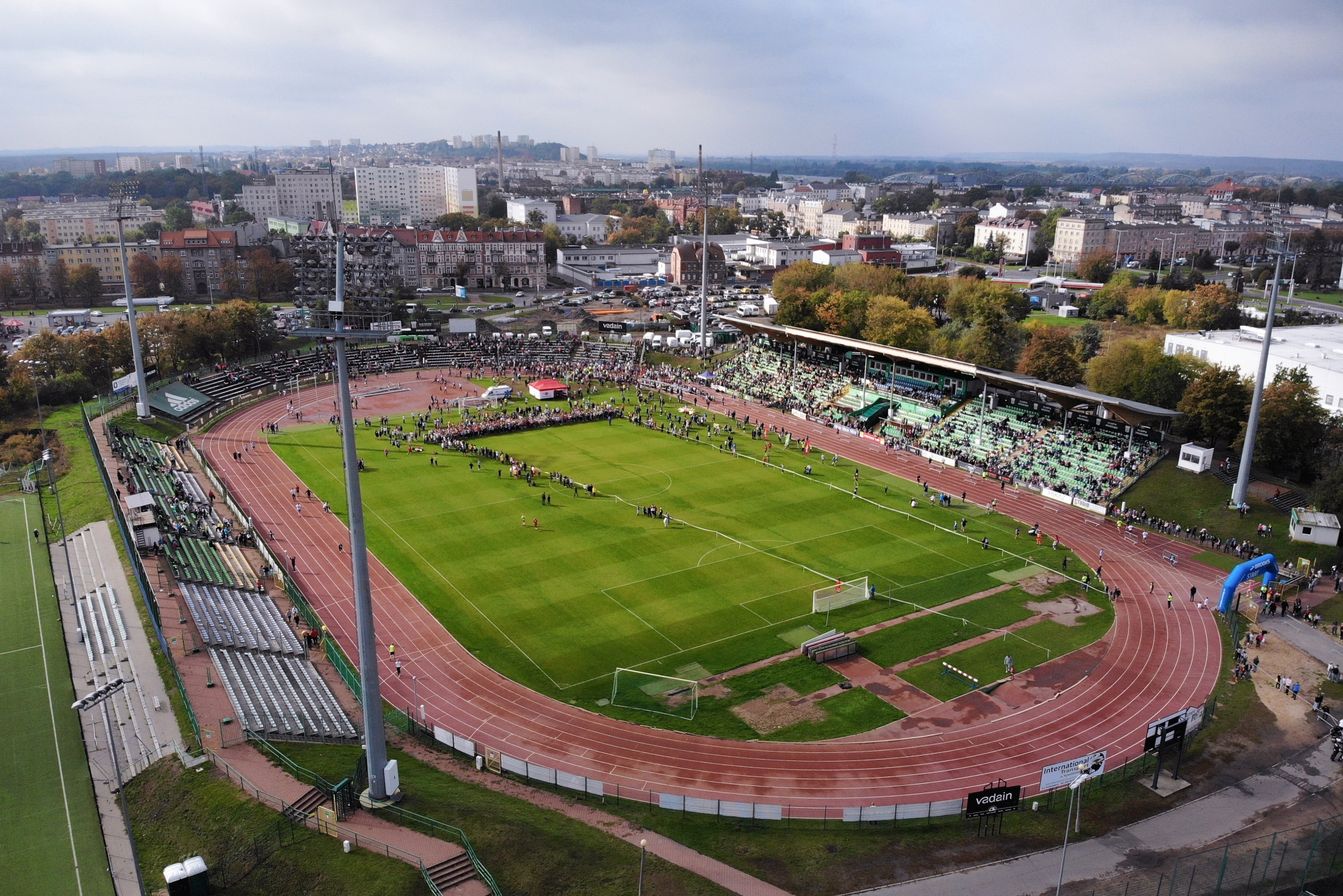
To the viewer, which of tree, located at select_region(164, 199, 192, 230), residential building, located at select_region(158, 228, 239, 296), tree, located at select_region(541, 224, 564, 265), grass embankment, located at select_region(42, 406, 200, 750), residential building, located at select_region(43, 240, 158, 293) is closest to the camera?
grass embankment, located at select_region(42, 406, 200, 750)

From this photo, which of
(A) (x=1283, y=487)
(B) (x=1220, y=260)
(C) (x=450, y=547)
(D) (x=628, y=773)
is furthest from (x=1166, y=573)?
(B) (x=1220, y=260)

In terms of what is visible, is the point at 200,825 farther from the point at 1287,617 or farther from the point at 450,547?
the point at 1287,617

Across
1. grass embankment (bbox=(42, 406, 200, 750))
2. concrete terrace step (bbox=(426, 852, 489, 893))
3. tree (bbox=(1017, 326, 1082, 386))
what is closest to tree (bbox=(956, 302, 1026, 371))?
tree (bbox=(1017, 326, 1082, 386))

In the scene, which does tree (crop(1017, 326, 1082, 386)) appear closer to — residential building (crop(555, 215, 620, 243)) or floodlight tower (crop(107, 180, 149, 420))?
floodlight tower (crop(107, 180, 149, 420))

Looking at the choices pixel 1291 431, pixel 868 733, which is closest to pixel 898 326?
pixel 1291 431

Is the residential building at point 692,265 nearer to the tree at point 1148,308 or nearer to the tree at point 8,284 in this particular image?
the tree at point 1148,308

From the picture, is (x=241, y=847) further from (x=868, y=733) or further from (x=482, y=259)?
(x=482, y=259)
